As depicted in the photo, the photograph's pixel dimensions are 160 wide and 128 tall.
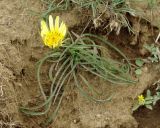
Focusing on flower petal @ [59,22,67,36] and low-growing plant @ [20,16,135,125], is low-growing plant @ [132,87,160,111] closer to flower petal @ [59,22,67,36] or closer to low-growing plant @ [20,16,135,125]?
low-growing plant @ [20,16,135,125]

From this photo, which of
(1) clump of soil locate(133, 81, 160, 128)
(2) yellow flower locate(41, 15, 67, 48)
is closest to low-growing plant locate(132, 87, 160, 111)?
(1) clump of soil locate(133, 81, 160, 128)

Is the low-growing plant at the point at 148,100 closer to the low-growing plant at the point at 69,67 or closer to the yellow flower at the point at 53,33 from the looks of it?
the low-growing plant at the point at 69,67

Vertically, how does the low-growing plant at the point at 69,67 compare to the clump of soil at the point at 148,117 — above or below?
above

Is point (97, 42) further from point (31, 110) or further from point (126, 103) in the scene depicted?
point (31, 110)

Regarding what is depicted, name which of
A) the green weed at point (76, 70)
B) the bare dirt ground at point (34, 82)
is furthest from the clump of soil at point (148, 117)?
the green weed at point (76, 70)

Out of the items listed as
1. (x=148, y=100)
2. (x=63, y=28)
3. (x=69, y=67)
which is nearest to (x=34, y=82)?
(x=69, y=67)

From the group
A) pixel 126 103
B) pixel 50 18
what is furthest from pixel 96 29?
pixel 126 103
